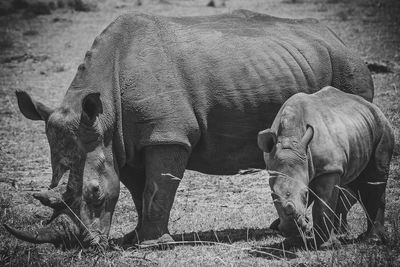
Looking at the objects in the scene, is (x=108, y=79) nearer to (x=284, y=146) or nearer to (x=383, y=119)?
(x=284, y=146)

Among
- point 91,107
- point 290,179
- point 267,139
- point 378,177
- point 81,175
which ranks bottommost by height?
point 378,177

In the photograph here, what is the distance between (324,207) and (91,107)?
219 cm

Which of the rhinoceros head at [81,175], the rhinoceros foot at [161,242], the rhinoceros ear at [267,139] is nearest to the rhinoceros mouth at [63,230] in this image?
the rhinoceros head at [81,175]

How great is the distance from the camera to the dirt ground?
20.1 feet

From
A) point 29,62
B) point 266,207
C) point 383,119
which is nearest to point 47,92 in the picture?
point 29,62

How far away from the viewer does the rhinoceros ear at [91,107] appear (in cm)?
646

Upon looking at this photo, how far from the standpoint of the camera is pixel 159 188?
22.2 ft

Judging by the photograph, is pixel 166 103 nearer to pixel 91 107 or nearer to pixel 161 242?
pixel 91 107

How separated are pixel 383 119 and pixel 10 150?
21.7 ft

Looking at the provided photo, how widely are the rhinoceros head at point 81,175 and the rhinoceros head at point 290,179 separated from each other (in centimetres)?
149

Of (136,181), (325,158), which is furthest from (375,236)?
(136,181)

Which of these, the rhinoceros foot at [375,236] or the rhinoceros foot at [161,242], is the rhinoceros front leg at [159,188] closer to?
the rhinoceros foot at [161,242]

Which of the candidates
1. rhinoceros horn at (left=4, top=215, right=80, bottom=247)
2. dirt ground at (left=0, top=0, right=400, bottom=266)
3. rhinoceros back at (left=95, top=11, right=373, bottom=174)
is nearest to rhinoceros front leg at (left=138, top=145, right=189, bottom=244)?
rhinoceros back at (left=95, top=11, right=373, bottom=174)

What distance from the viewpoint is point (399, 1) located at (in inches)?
886
